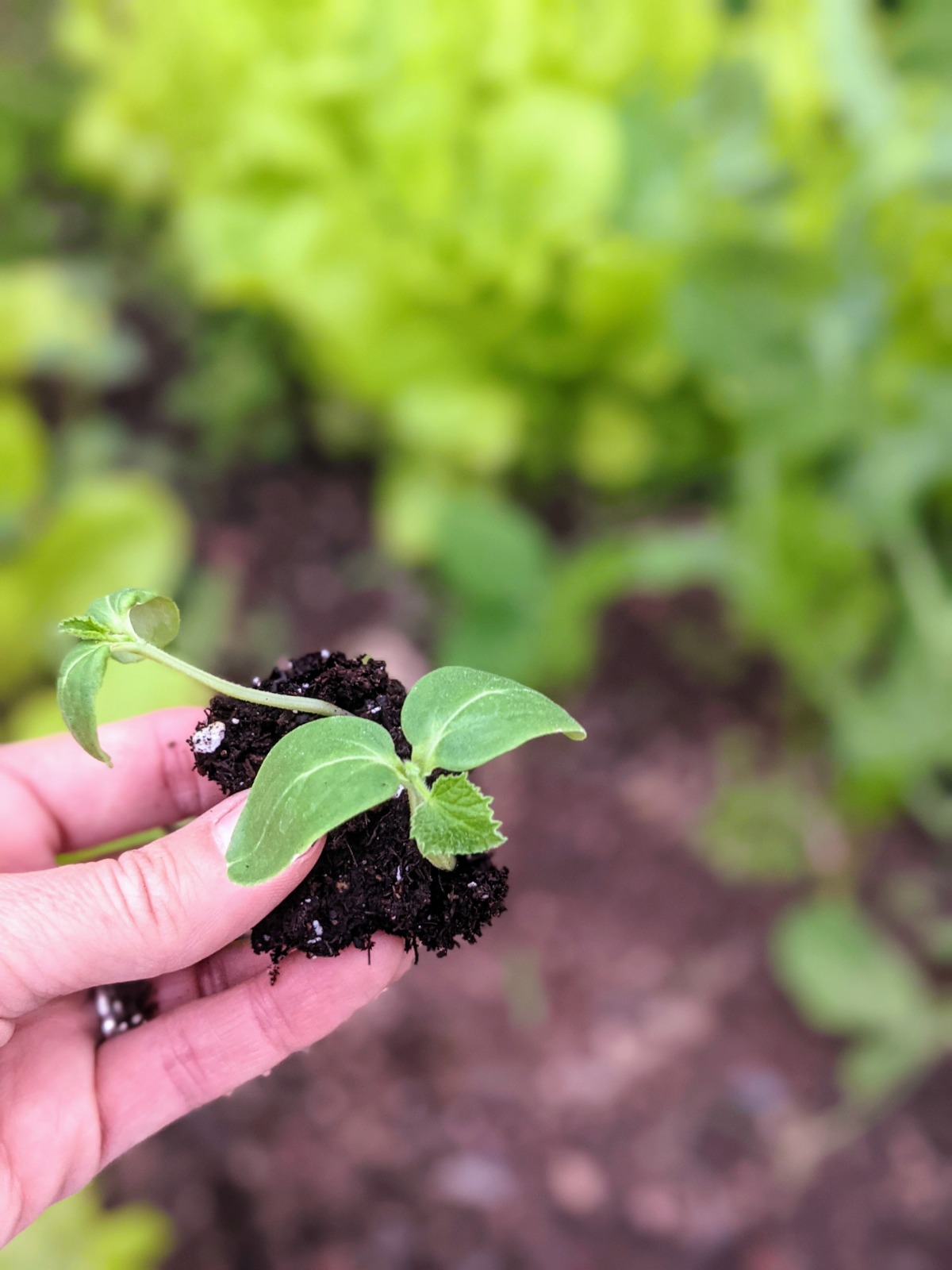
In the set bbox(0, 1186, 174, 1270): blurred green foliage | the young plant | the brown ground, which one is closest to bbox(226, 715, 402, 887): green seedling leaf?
the young plant

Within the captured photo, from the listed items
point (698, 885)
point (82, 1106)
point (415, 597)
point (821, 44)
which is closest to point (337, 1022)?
point (82, 1106)

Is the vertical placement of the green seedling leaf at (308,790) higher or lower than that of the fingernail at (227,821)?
lower

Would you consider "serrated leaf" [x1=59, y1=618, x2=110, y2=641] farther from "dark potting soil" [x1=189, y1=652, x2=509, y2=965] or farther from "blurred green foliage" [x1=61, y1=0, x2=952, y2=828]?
"blurred green foliage" [x1=61, y1=0, x2=952, y2=828]

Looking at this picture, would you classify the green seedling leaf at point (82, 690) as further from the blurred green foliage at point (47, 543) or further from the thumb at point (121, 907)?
the blurred green foliage at point (47, 543)

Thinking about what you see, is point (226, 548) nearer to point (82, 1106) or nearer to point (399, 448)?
point (399, 448)

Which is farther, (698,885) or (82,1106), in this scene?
(698,885)

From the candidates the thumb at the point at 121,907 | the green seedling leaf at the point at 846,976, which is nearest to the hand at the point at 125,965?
the thumb at the point at 121,907
